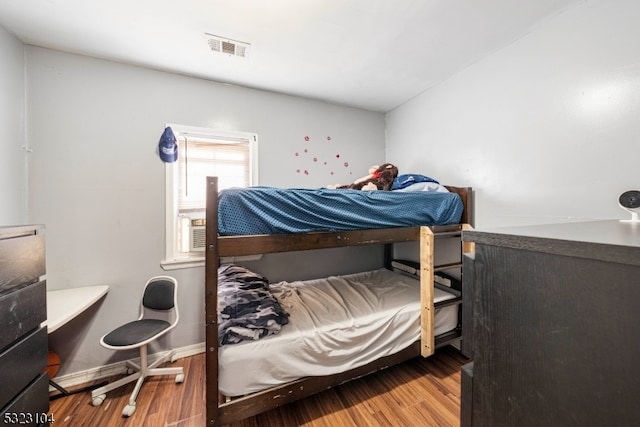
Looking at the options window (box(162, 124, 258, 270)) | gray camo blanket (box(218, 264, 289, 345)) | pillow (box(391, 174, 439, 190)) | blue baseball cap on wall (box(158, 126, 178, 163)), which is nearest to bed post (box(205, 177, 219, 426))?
gray camo blanket (box(218, 264, 289, 345))

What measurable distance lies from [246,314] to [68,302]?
1325 mm

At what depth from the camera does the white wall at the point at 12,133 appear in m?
1.61

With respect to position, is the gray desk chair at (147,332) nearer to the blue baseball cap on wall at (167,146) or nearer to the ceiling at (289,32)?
the blue baseball cap on wall at (167,146)

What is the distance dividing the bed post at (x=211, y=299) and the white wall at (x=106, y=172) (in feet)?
3.63

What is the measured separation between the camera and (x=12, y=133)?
5.55 feet

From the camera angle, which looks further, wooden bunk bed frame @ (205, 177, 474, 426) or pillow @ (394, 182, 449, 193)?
pillow @ (394, 182, 449, 193)

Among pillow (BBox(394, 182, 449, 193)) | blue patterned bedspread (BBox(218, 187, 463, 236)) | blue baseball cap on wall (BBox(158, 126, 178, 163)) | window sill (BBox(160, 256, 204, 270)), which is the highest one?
blue baseball cap on wall (BBox(158, 126, 178, 163))

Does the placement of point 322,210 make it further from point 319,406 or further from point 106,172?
point 106,172

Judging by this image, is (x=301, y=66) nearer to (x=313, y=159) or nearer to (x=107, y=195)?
(x=313, y=159)

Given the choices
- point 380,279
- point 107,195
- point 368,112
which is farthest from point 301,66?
point 380,279

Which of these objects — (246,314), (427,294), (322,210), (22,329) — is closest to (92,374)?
(22,329)

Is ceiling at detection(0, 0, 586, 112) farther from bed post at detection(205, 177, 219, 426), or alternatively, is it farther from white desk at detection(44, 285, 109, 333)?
white desk at detection(44, 285, 109, 333)

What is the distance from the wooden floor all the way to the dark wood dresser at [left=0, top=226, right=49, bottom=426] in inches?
19.7

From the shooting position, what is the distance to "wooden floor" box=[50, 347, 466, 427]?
1.56 metres
